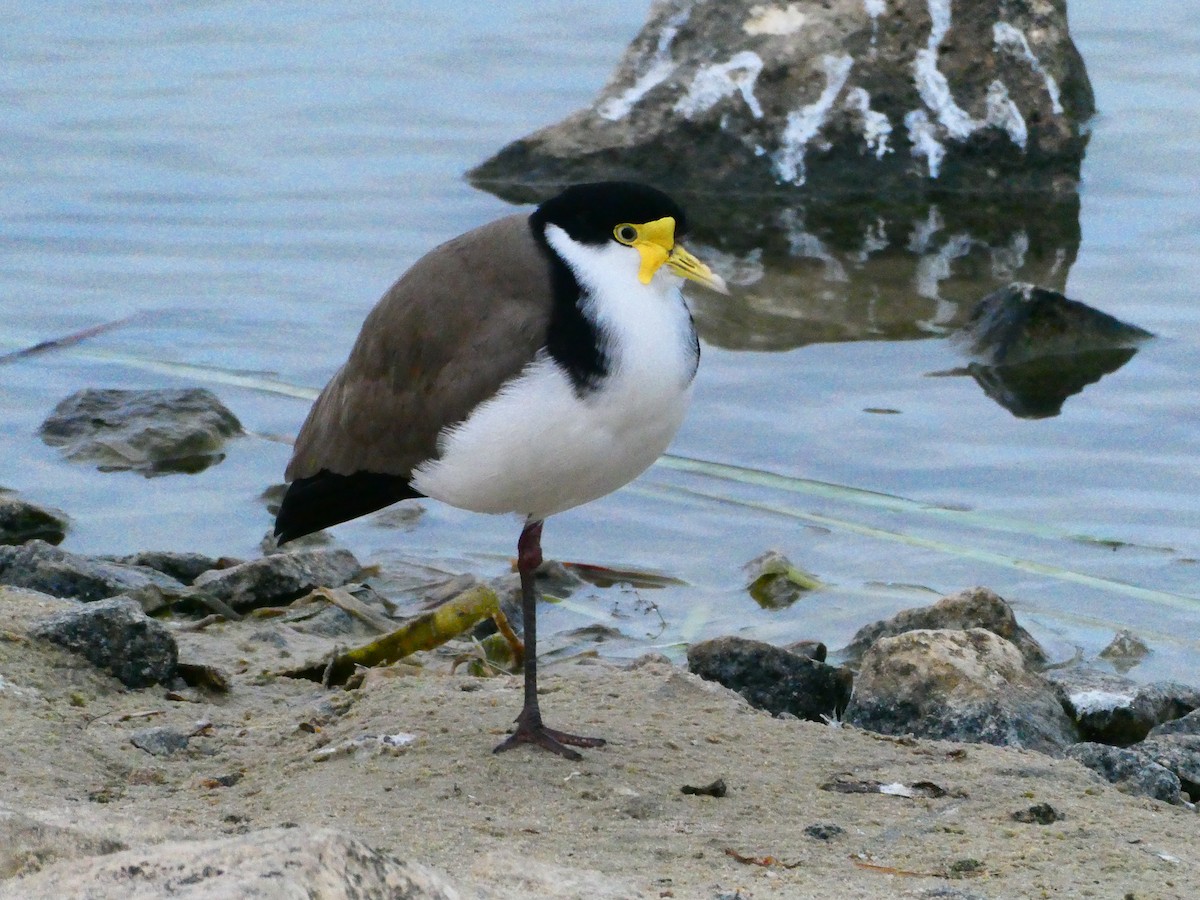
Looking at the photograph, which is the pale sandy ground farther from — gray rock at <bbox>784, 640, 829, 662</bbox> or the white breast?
gray rock at <bbox>784, 640, 829, 662</bbox>

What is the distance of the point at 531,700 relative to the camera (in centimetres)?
512

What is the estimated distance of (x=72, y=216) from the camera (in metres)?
12.0

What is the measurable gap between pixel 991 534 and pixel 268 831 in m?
5.31

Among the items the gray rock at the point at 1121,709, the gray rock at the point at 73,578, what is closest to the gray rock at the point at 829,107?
the gray rock at the point at 73,578

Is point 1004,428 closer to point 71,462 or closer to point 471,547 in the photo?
point 471,547

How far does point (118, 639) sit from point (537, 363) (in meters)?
1.52

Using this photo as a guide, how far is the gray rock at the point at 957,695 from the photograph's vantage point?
5566 millimetres

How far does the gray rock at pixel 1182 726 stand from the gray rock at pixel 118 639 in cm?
285

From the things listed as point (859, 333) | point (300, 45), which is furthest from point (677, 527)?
point (300, 45)

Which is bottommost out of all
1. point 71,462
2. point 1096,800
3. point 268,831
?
point 71,462

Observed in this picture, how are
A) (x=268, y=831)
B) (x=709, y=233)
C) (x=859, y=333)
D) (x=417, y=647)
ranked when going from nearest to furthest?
(x=268, y=831)
(x=417, y=647)
(x=859, y=333)
(x=709, y=233)

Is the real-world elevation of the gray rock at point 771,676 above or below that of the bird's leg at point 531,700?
below

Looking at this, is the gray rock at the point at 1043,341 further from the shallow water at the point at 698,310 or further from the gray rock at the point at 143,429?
the gray rock at the point at 143,429

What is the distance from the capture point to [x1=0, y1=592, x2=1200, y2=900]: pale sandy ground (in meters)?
4.05
